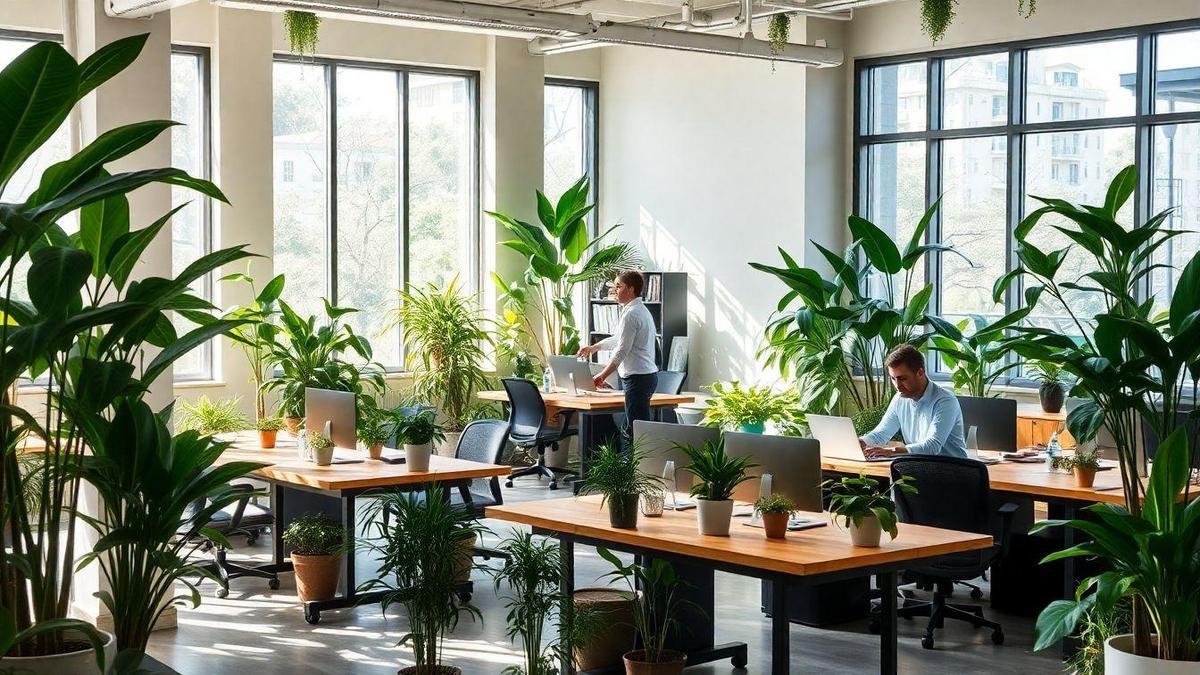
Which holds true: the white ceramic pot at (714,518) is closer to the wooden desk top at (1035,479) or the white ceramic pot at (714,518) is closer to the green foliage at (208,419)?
the wooden desk top at (1035,479)

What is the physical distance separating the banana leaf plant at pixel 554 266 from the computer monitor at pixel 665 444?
6457mm

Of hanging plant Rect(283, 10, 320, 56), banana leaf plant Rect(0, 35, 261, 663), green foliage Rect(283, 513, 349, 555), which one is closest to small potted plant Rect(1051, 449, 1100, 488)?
green foliage Rect(283, 513, 349, 555)

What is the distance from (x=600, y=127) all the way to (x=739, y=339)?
289 cm

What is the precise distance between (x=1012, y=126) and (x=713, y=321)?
3.19 meters

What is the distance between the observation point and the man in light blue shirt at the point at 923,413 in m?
7.56

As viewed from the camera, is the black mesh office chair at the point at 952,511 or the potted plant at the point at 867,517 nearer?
the potted plant at the point at 867,517

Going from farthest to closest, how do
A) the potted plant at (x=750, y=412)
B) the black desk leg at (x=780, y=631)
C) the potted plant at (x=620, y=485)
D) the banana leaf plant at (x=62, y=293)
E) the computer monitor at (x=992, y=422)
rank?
the potted plant at (x=750, y=412)
the computer monitor at (x=992, y=422)
the potted plant at (x=620, y=485)
the black desk leg at (x=780, y=631)
the banana leaf plant at (x=62, y=293)

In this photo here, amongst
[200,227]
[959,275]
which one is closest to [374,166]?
[200,227]

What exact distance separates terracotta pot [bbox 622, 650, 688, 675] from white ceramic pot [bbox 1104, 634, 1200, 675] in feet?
5.91

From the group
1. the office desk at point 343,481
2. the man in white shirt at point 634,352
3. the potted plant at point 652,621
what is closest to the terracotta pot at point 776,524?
the potted plant at point 652,621

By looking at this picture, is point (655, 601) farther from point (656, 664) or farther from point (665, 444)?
point (665, 444)

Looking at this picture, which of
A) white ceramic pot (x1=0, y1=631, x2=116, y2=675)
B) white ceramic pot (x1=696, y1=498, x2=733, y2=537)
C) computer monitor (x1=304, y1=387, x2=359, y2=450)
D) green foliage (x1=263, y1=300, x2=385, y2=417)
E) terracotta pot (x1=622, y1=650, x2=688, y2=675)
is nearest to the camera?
white ceramic pot (x1=0, y1=631, x2=116, y2=675)

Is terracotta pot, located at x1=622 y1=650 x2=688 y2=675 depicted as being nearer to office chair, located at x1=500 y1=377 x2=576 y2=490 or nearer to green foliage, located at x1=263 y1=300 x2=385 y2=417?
green foliage, located at x1=263 y1=300 x2=385 y2=417

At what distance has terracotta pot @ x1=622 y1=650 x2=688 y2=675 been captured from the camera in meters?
5.82
